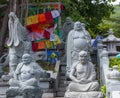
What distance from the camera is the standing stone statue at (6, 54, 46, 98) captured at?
451 inches

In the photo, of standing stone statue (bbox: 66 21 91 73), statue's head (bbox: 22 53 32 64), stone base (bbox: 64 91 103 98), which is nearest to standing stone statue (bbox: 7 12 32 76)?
standing stone statue (bbox: 66 21 91 73)

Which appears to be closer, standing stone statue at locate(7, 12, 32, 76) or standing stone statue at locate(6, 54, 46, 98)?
standing stone statue at locate(6, 54, 46, 98)


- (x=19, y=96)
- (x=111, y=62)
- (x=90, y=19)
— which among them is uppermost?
(x=90, y=19)

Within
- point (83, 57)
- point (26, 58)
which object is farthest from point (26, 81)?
point (83, 57)

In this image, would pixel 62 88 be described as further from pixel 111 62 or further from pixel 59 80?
pixel 111 62

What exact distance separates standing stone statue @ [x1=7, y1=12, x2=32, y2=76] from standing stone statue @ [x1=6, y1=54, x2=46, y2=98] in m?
2.03

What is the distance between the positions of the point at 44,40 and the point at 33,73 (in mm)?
10276

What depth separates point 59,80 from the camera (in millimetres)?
15688

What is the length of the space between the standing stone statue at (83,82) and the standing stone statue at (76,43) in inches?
109

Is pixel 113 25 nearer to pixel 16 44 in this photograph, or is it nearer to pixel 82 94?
pixel 16 44

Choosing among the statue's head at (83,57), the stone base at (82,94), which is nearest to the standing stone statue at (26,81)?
the stone base at (82,94)

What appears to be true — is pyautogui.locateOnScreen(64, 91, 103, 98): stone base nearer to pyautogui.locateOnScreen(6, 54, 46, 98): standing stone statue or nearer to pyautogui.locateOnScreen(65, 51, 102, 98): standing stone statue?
pyautogui.locateOnScreen(65, 51, 102, 98): standing stone statue

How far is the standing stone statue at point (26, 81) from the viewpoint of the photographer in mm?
11453

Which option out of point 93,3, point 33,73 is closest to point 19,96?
point 33,73
